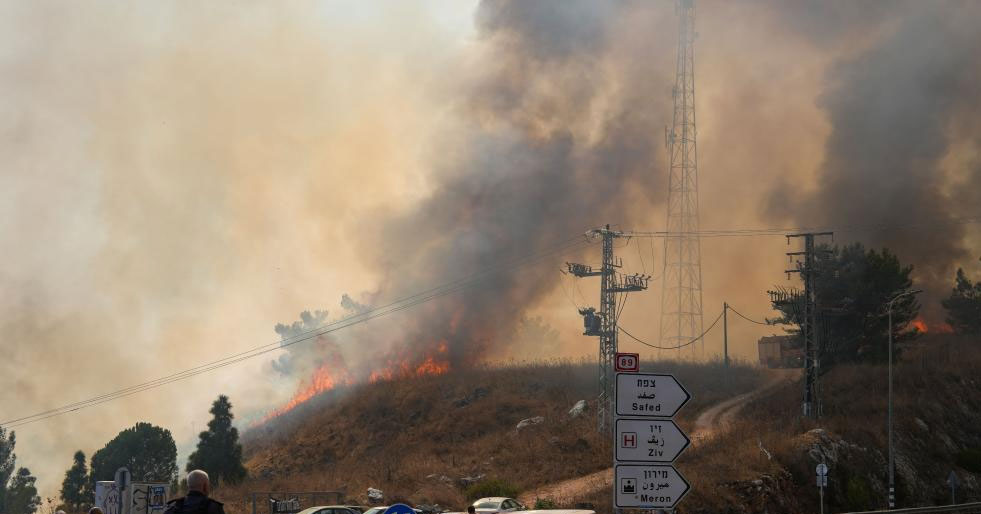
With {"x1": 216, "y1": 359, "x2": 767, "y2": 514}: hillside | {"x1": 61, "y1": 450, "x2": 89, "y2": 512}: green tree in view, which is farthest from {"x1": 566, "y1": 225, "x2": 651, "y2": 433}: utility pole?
{"x1": 61, "y1": 450, "x2": 89, "y2": 512}: green tree

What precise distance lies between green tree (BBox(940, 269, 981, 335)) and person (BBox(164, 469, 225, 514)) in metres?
104

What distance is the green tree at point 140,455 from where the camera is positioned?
68.6 metres

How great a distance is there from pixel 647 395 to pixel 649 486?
1.14 meters

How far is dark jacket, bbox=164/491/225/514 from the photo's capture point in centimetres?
991

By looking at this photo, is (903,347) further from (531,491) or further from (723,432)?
(531,491)

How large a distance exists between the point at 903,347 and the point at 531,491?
43957 mm

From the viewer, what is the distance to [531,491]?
61000 mm

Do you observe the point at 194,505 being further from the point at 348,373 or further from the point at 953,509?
the point at 348,373

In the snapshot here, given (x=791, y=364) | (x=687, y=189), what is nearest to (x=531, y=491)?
(x=687, y=189)

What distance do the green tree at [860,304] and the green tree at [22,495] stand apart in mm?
64924

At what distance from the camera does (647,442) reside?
40.9 feet

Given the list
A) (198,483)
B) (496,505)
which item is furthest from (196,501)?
(496,505)

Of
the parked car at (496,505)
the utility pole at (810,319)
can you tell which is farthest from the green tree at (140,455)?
the utility pole at (810,319)

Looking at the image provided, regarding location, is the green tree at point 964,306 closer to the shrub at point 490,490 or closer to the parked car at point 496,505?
the shrub at point 490,490
